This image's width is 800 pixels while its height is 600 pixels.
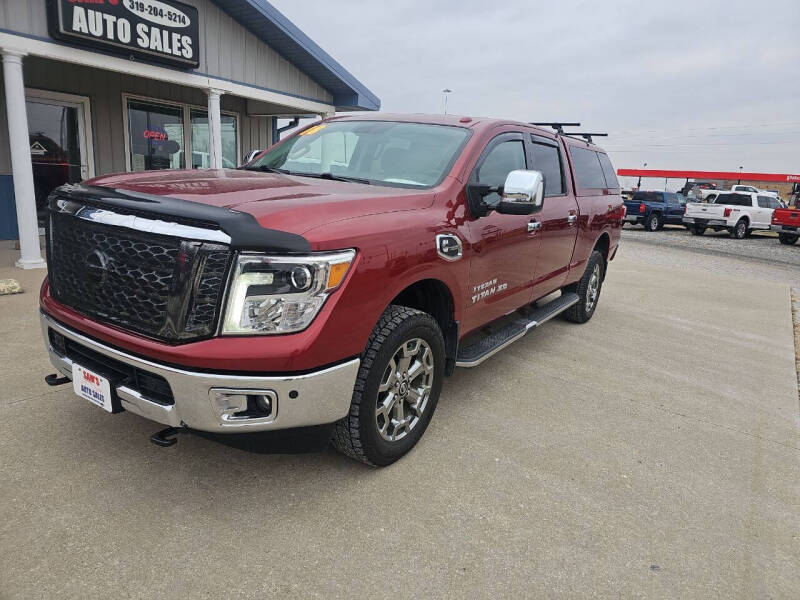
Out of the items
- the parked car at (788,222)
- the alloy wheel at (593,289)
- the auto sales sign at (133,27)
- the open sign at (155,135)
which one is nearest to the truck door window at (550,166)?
the alloy wheel at (593,289)

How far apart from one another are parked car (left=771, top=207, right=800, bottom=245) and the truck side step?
61.4 feet

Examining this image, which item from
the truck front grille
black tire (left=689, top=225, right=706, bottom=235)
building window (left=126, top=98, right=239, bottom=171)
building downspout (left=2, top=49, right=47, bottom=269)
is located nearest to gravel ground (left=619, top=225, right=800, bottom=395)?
black tire (left=689, top=225, right=706, bottom=235)

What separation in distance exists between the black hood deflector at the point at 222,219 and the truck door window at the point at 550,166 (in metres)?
2.83

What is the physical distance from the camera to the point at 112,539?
2.30m

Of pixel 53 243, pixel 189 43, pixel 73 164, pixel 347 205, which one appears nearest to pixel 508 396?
pixel 347 205

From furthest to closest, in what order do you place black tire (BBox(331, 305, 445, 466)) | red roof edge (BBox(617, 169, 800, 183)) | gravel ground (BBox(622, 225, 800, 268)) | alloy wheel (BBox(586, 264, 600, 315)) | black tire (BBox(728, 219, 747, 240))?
red roof edge (BBox(617, 169, 800, 183)) → black tire (BBox(728, 219, 747, 240)) → gravel ground (BBox(622, 225, 800, 268)) → alloy wheel (BBox(586, 264, 600, 315)) → black tire (BBox(331, 305, 445, 466))

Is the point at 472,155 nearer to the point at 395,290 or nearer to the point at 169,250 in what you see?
the point at 395,290

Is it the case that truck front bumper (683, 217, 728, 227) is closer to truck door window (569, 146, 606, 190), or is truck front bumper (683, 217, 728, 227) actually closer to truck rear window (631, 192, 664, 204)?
truck rear window (631, 192, 664, 204)

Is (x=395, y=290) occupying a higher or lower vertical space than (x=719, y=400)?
higher

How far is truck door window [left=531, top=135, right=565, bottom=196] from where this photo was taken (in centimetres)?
456

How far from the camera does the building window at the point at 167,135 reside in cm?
1045

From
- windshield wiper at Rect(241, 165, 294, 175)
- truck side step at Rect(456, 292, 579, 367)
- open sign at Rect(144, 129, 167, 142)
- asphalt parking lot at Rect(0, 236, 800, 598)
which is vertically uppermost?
open sign at Rect(144, 129, 167, 142)

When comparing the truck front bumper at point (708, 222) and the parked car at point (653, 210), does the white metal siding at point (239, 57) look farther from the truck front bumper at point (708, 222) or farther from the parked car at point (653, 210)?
the truck front bumper at point (708, 222)

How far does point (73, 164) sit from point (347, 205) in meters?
9.09
